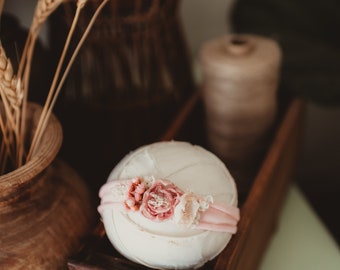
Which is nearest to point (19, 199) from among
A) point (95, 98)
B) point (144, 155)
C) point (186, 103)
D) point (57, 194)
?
point (57, 194)

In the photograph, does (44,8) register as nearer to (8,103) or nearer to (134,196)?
(8,103)

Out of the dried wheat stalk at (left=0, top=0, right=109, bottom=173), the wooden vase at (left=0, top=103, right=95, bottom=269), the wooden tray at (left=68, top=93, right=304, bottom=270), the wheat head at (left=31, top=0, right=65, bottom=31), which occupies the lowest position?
the wooden tray at (left=68, top=93, right=304, bottom=270)

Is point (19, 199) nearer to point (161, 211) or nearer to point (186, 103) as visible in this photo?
point (161, 211)

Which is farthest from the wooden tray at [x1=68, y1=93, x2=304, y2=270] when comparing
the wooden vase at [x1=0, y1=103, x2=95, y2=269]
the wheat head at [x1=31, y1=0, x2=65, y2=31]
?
the wheat head at [x1=31, y1=0, x2=65, y2=31]

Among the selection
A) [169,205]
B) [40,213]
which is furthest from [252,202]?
[40,213]

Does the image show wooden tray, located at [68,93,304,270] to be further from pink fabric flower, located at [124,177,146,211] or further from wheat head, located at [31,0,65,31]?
wheat head, located at [31,0,65,31]

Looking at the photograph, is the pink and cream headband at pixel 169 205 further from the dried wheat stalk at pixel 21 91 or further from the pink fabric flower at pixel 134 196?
the dried wheat stalk at pixel 21 91
